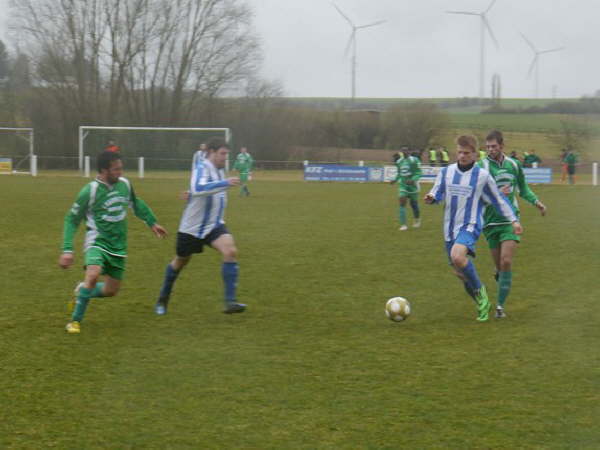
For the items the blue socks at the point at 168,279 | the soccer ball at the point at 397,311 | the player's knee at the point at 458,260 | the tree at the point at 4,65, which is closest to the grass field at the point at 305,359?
the soccer ball at the point at 397,311

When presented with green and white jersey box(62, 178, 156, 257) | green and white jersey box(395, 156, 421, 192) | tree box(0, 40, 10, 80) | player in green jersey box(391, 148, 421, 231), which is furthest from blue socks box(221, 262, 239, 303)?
tree box(0, 40, 10, 80)

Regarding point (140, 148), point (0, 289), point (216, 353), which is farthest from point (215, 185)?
point (140, 148)

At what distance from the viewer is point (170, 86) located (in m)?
52.5

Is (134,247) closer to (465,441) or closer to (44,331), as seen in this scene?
(44,331)

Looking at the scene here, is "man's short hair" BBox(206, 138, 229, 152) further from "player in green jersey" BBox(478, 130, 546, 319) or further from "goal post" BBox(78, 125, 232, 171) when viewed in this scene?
"goal post" BBox(78, 125, 232, 171)

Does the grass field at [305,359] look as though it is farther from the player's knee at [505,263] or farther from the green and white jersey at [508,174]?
the green and white jersey at [508,174]

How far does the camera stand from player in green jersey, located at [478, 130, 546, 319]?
7.62 metres

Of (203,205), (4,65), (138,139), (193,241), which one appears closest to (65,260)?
(193,241)

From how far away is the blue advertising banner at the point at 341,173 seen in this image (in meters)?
38.1

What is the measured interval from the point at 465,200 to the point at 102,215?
324 cm

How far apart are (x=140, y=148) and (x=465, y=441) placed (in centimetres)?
3704

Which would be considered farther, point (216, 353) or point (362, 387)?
point (216, 353)

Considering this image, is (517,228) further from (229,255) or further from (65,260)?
(65,260)

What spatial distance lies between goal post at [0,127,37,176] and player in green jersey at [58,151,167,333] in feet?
108
